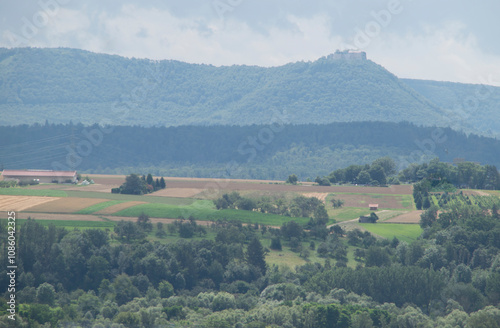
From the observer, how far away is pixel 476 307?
83.3 m

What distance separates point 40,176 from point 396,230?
68.8 meters

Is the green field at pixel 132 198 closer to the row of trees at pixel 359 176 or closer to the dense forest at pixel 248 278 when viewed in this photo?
the dense forest at pixel 248 278

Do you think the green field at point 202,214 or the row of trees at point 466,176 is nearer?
the green field at point 202,214

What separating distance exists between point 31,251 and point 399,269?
136 feet

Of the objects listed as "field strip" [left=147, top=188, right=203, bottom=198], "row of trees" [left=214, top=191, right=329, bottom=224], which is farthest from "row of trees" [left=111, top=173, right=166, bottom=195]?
"row of trees" [left=214, top=191, right=329, bottom=224]

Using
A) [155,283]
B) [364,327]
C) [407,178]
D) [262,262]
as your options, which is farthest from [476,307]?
[407,178]

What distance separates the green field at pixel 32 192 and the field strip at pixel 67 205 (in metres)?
4.19

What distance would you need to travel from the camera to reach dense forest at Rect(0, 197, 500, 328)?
74.2 metres

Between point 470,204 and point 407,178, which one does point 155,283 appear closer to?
point 470,204

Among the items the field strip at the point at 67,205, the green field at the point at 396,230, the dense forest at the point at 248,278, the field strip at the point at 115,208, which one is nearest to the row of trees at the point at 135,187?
the field strip at the point at 67,205

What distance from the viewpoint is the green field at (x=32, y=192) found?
4880 inches

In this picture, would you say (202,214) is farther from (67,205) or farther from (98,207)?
(67,205)

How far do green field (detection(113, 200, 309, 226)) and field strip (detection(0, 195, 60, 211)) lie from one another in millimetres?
12337

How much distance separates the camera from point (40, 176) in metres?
147
